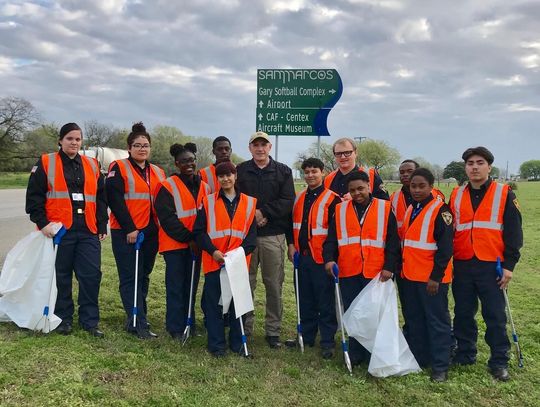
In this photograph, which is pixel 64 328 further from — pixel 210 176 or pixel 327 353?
pixel 327 353

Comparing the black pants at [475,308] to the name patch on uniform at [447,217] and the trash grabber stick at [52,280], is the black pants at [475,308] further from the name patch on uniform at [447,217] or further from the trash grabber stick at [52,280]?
the trash grabber stick at [52,280]

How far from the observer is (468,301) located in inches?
197

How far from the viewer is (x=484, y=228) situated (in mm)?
4777

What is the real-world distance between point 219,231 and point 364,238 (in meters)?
1.54

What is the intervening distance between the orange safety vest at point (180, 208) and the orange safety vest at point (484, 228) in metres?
2.82

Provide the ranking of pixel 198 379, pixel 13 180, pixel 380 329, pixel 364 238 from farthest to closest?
pixel 13 180 → pixel 364 238 → pixel 380 329 → pixel 198 379

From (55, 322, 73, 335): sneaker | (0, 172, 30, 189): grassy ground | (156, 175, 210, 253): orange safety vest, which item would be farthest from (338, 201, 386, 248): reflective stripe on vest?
(0, 172, 30, 189): grassy ground

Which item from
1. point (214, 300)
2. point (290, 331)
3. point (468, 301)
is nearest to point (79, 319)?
point (214, 300)

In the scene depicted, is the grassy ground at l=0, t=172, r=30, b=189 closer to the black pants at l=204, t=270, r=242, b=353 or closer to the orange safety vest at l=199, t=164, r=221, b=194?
the orange safety vest at l=199, t=164, r=221, b=194

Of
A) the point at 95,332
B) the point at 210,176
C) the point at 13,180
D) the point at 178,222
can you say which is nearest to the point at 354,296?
the point at 178,222

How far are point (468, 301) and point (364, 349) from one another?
3.90ft

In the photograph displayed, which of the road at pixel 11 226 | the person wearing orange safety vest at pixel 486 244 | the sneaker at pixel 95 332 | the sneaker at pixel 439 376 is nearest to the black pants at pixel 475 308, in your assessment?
the person wearing orange safety vest at pixel 486 244

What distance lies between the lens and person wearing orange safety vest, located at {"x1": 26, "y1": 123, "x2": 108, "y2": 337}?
529cm

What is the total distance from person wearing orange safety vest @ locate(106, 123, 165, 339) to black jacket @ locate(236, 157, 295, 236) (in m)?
1.03
